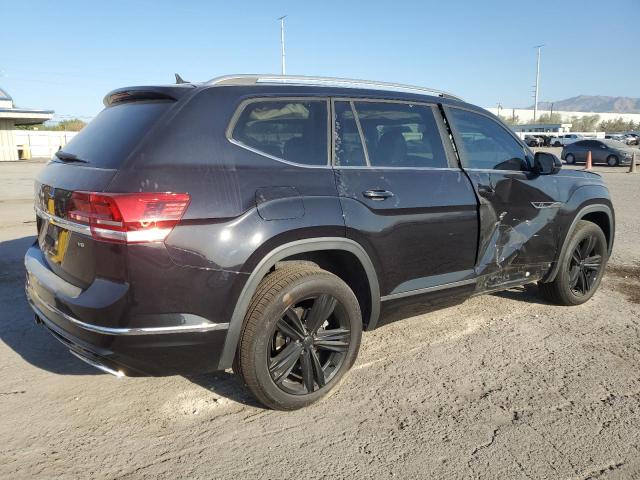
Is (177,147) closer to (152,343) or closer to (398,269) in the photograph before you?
(152,343)

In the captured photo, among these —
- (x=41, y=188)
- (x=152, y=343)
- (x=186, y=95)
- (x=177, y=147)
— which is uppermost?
(x=186, y=95)

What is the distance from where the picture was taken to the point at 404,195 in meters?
3.32

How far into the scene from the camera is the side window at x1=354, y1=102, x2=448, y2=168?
11.2ft

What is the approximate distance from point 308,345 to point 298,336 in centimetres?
9

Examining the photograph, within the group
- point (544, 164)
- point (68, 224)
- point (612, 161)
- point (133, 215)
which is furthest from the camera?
point (612, 161)

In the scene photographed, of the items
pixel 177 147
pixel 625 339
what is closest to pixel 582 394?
pixel 625 339

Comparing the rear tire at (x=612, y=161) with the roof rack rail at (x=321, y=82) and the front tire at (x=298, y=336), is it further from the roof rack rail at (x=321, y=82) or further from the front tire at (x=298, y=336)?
the front tire at (x=298, y=336)

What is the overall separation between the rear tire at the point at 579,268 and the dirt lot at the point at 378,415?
1.64 feet

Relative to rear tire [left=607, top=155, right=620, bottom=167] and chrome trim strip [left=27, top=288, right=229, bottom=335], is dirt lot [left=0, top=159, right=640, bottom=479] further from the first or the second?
rear tire [left=607, top=155, right=620, bottom=167]

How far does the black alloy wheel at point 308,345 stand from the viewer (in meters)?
2.93

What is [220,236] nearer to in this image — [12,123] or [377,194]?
[377,194]

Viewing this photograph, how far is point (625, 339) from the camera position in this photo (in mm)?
4109

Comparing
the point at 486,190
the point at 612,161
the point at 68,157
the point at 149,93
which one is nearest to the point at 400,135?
the point at 486,190

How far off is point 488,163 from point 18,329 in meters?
3.94
